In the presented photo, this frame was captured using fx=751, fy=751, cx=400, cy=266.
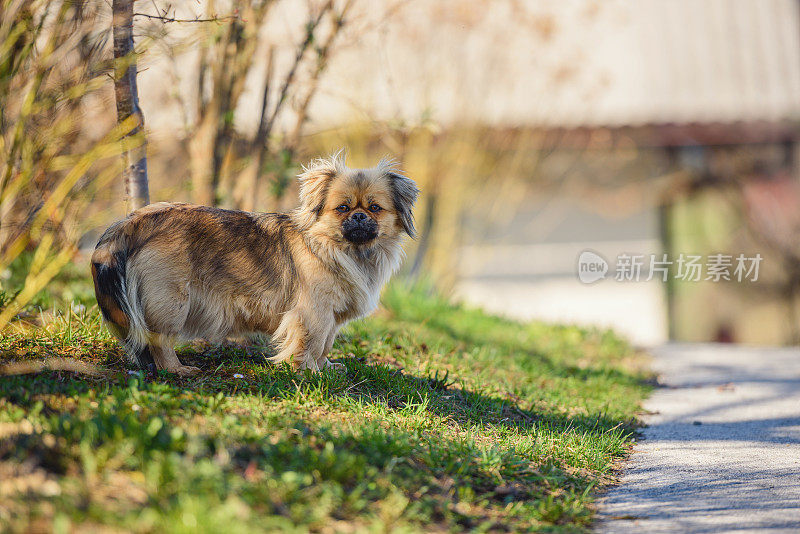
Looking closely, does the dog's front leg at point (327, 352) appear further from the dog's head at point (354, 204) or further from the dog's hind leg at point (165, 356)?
the dog's hind leg at point (165, 356)

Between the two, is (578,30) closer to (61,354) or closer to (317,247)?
(317,247)

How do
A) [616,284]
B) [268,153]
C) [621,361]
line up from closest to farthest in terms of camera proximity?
[268,153] < [621,361] < [616,284]

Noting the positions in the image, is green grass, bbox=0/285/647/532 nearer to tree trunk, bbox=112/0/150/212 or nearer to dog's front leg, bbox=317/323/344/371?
dog's front leg, bbox=317/323/344/371

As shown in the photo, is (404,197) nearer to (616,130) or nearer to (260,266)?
(260,266)

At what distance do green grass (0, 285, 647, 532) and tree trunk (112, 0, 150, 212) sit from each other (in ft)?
2.68

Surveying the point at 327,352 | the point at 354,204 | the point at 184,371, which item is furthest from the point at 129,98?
the point at 327,352

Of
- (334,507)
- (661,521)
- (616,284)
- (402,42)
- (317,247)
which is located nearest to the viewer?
(334,507)

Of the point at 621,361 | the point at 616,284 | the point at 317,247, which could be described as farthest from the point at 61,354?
the point at 616,284

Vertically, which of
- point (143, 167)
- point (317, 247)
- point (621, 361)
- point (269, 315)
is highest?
point (143, 167)

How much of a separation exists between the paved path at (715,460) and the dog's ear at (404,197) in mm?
1849

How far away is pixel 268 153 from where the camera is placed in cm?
689

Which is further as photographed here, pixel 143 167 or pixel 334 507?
pixel 143 167

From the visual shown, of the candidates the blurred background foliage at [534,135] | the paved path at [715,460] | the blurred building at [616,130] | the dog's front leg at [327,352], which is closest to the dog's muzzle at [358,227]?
the dog's front leg at [327,352]

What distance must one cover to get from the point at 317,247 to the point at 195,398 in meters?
1.20
